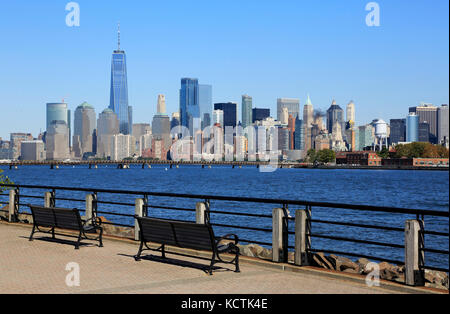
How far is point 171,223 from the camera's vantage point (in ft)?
36.6

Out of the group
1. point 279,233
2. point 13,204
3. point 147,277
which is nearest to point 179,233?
point 147,277

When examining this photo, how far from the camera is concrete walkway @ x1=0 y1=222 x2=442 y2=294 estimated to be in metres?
9.55

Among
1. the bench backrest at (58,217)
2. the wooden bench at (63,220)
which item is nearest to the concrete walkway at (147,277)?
the wooden bench at (63,220)

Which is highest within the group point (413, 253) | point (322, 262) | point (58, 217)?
point (58, 217)

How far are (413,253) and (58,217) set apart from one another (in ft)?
27.1

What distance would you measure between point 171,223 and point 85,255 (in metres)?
2.90

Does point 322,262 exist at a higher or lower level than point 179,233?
lower

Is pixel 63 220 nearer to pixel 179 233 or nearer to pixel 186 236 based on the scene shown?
pixel 179 233

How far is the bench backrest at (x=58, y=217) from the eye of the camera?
1393 centimetres

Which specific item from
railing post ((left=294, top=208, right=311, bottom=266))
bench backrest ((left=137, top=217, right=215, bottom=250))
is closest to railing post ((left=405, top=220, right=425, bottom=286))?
railing post ((left=294, top=208, right=311, bottom=266))

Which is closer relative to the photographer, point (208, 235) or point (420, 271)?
point (420, 271)

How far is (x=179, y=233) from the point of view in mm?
11211
